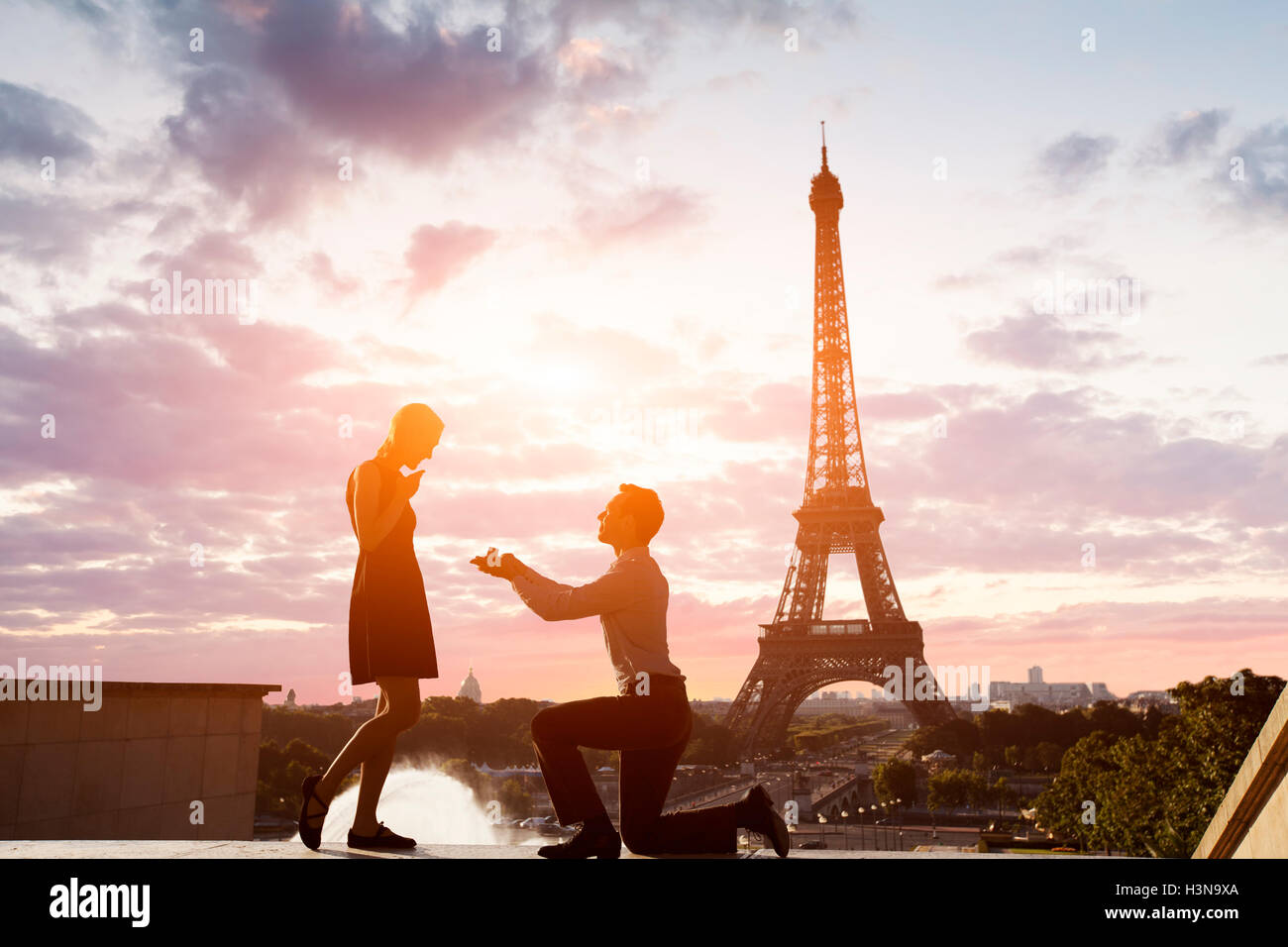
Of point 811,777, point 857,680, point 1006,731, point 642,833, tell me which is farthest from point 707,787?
point 642,833

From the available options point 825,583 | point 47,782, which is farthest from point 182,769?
point 825,583

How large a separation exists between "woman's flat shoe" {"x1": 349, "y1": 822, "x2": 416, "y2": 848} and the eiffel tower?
177 ft

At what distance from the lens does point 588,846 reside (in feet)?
16.5

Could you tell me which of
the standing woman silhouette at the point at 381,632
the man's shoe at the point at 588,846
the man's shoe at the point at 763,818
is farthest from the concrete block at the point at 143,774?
the man's shoe at the point at 763,818

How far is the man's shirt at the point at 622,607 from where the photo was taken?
540 cm

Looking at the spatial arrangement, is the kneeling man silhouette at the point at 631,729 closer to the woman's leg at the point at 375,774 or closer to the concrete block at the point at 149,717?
the woman's leg at the point at 375,774

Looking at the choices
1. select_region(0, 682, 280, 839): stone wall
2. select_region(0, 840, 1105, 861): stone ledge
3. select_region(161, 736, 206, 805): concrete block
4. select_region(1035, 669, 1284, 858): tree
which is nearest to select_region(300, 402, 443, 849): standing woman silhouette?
select_region(0, 840, 1105, 861): stone ledge

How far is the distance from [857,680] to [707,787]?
12373mm

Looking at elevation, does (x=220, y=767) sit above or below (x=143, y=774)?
below

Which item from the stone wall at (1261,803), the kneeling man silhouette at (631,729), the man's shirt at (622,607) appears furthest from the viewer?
the stone wall at (1261,803)

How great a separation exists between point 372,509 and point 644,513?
1691 mm

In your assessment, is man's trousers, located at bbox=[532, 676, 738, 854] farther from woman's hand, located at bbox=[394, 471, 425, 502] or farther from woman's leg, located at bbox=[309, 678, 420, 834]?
woman's hand, located at bbox=[394, 471, 425, 502]

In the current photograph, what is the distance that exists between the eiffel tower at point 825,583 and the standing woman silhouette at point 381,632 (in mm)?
53843

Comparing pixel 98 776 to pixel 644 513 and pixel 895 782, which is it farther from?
pixel 895 782
